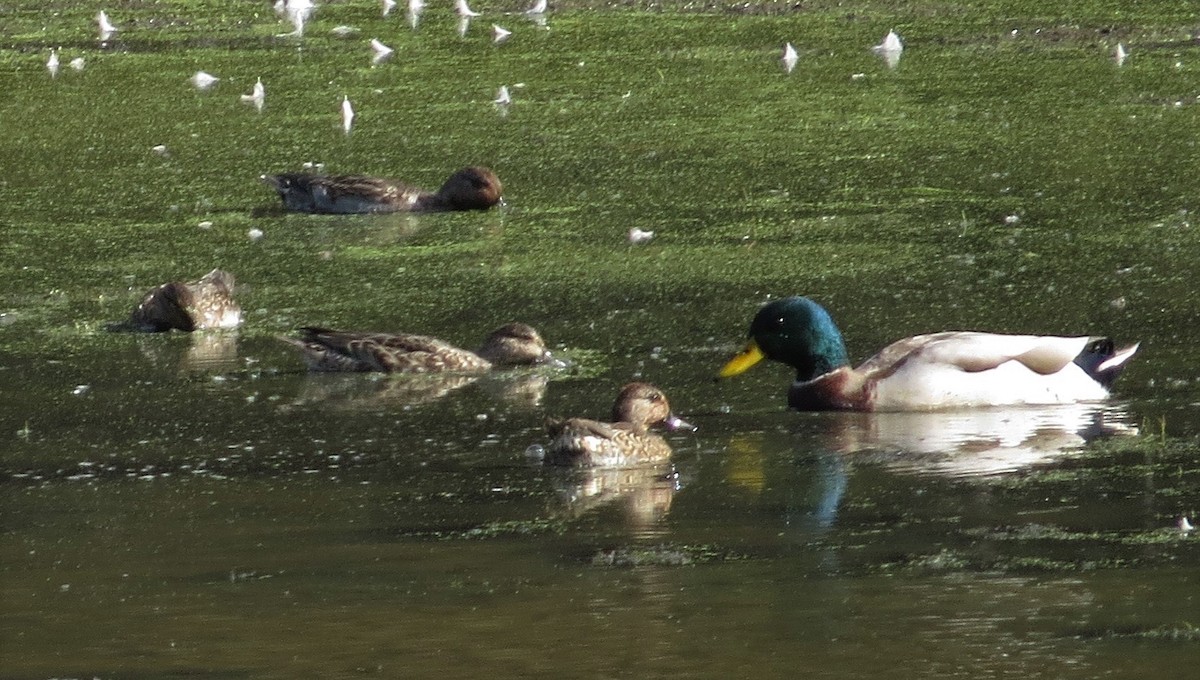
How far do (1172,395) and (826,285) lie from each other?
94.1 inches

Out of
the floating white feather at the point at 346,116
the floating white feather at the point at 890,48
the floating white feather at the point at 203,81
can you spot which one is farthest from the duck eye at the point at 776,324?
the floating white feather at the point at 203,81

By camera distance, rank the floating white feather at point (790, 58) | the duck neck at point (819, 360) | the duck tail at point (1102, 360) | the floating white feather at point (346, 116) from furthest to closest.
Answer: the floating white feather at point (790, 58), the floating white feather at point (346, 116), the duck neck at point (819, 360), the duck tail at point (1102, 360)

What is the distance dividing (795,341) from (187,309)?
2685 mm

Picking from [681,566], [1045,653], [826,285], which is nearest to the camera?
[1045,653]

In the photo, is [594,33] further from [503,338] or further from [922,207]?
[503,338]

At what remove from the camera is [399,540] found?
21.7ft

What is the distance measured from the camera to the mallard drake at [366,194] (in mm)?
12734

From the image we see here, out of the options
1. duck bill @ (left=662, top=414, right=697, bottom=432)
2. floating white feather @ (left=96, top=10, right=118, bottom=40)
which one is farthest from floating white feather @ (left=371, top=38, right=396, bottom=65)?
duck bill @ (left=662, top=414, right=697, bottom=432)

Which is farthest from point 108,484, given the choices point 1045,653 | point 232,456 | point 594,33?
point 594,33

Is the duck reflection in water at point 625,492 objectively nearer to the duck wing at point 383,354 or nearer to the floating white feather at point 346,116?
the duck wing at point 383,354

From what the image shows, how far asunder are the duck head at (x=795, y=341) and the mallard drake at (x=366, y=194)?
390cm

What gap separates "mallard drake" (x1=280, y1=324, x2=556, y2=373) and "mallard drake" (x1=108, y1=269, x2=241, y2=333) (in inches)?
28.8

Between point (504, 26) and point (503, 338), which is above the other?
point (504, 26)

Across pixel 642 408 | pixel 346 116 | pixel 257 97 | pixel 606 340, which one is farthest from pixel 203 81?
pixel 642 408
